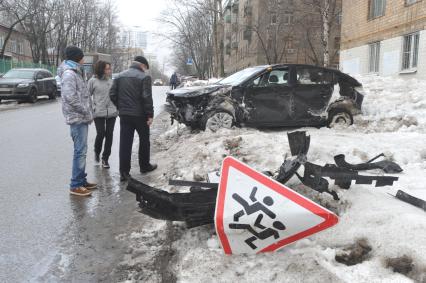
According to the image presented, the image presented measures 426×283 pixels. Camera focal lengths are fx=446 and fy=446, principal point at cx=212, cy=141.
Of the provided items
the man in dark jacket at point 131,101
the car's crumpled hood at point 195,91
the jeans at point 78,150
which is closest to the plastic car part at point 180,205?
the jeans at point 78,150

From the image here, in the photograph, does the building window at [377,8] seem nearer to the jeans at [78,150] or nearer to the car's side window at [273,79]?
the car's side window at [273,79]

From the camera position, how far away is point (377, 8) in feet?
66.2

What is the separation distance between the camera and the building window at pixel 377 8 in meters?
19.6

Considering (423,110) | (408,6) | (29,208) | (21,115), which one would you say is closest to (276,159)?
(29,208)

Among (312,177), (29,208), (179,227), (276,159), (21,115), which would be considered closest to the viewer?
(312,177)

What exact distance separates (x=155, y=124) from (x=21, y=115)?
5714 millimetres

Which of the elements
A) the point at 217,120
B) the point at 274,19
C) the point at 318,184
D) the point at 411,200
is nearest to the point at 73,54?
the point at 318,184

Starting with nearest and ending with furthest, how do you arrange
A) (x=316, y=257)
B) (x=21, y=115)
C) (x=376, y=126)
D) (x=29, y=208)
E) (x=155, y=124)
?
(x=316, y=257) < (x=29, y=208) < (x=376, y=126) < (x=155, y=124) < (x=21, y=115)

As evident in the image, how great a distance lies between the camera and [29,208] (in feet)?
17.5

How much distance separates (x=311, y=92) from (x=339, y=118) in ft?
3.20

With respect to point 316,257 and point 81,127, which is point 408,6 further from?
point 316,257

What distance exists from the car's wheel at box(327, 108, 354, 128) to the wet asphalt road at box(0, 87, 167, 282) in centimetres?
511

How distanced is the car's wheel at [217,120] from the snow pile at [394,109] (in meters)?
3.22

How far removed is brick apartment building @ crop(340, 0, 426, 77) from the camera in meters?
17.0
